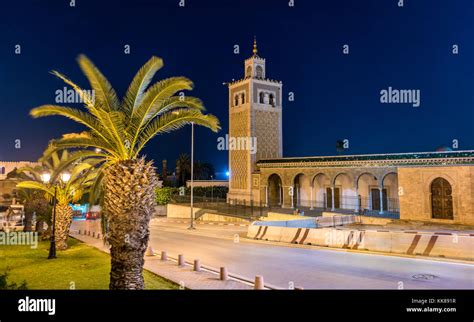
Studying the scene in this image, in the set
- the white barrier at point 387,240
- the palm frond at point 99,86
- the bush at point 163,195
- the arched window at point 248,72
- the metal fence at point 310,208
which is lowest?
the white barrier at point 387,240

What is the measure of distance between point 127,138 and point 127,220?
212 cm

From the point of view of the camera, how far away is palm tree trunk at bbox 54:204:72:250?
682 inches

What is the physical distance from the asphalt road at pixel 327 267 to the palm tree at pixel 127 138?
410 cm

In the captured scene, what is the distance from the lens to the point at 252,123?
37.6m

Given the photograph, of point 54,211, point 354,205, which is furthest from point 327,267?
point 354,205

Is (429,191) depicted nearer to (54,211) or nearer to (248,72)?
(54,211)

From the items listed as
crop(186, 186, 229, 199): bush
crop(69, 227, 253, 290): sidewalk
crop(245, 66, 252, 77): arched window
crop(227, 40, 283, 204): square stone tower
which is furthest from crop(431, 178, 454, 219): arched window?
crop(186, 186, 229, 199): bush

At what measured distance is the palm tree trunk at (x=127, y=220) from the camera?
26.5ft

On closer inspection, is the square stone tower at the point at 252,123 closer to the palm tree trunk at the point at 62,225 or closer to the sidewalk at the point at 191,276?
the palm tree trunk at the point at 62,225

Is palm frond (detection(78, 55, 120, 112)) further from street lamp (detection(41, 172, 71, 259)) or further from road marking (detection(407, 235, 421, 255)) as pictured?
road marking (detection(407, 235, 421, 255))

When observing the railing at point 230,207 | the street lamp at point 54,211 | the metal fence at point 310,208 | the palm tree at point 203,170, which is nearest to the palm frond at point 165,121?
the street lamp at point 54,211

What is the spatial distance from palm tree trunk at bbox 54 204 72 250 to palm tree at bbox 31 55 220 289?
9592mm
